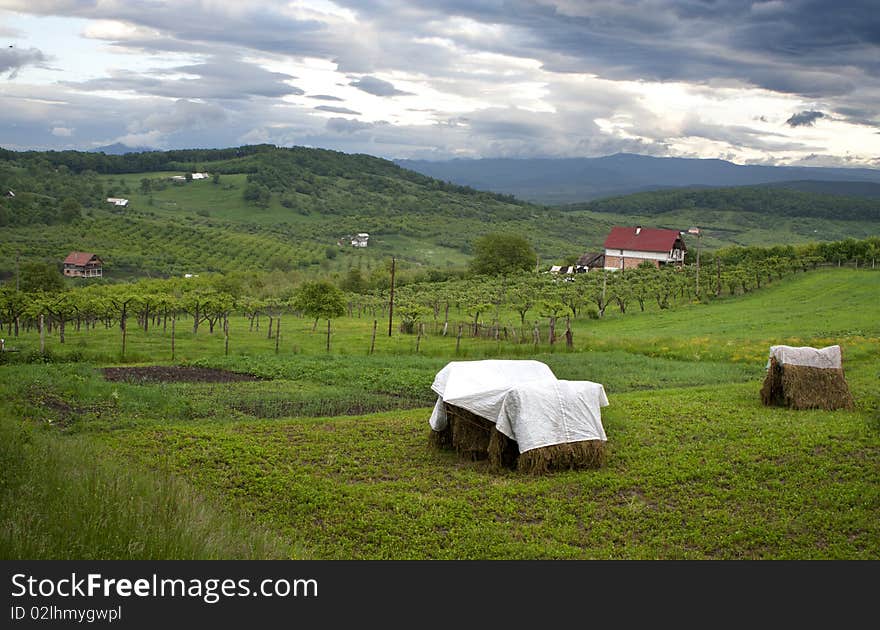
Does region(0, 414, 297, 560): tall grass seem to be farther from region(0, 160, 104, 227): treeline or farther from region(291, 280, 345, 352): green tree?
region(0, 160, 104, 227): treeline

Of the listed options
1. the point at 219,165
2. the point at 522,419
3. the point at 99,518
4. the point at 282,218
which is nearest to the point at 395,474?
the point at 522,419

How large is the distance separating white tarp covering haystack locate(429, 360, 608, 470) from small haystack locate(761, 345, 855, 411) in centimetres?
590

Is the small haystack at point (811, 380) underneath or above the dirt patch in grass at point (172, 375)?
above

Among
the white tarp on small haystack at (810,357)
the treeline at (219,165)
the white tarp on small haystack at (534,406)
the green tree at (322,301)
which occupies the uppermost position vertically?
the treeline at (219,165)

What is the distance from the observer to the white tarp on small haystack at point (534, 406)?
13148mm

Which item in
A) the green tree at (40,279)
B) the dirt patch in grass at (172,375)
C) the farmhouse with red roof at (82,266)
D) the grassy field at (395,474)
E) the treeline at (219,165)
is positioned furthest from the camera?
the treeline at (219,165)

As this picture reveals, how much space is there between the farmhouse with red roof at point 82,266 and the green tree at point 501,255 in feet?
138

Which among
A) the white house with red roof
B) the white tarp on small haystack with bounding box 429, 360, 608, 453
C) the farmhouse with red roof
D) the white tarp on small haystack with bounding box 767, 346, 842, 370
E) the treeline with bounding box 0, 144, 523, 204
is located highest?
the treeline with bounding box 0, 144, 523, 204

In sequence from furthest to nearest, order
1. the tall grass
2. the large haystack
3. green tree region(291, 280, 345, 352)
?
green tree region(291, 280, 345, 352) → the large haystack → the tall grass

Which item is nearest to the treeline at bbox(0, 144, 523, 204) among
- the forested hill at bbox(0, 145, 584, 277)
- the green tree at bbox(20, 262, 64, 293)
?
the forested hill at bbox(0, 145, 584, 277)

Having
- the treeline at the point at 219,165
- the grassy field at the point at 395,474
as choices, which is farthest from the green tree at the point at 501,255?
the treeline at the point at 219,165

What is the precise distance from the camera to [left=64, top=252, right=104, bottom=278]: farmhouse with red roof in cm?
7738

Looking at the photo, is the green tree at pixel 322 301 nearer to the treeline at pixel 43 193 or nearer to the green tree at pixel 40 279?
the green tree at pixel 40 279
